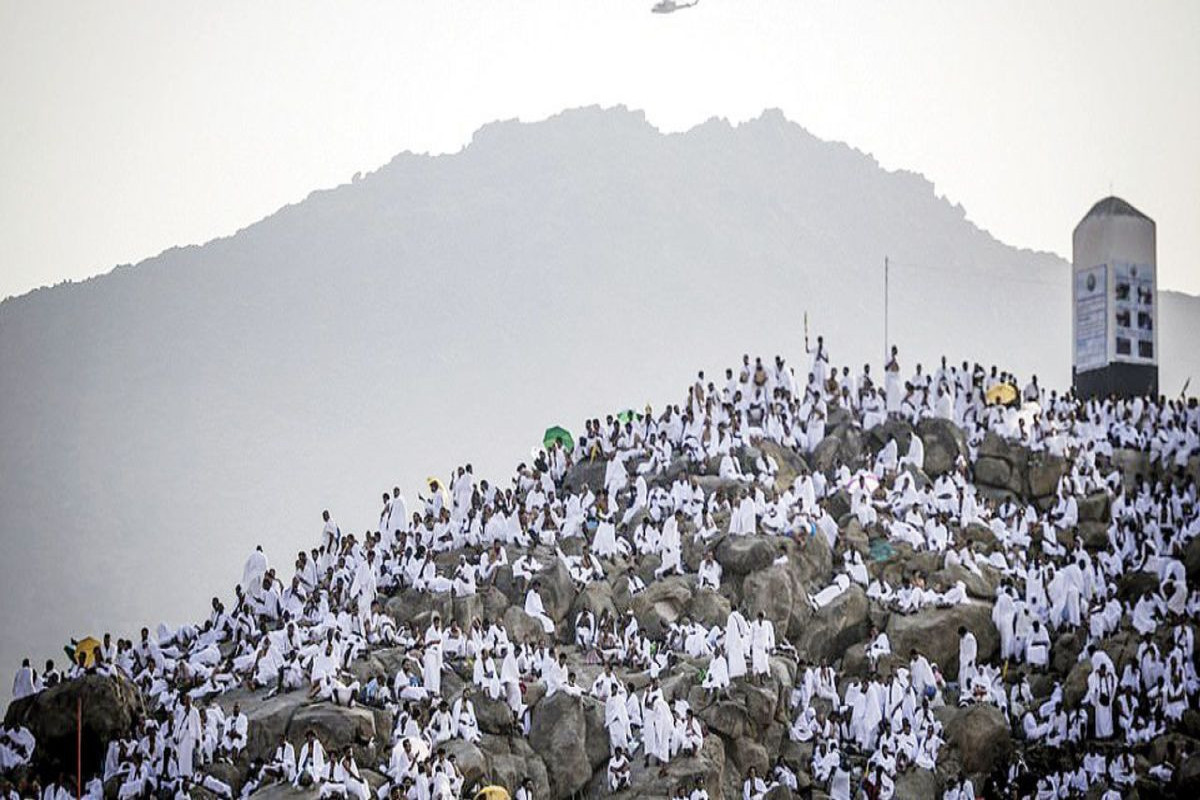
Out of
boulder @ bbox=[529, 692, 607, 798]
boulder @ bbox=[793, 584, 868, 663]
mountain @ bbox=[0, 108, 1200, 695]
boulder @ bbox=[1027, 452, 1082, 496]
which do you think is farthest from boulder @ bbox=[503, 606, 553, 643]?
mountain @ bbox=[0, 108, 1200, 695]

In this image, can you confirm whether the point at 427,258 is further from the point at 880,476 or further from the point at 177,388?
the point at 880,476

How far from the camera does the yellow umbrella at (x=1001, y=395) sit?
46.2m

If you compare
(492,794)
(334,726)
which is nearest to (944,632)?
(492,794)

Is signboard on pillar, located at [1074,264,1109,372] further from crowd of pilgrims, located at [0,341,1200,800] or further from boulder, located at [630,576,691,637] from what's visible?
boulder, located at [630,576,691,637]

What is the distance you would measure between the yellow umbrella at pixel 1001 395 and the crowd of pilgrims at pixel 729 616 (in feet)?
1.26

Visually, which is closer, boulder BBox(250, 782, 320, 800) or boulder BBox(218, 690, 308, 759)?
boulder BBox(250, 782, 320, 800)

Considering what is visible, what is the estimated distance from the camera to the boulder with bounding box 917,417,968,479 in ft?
147

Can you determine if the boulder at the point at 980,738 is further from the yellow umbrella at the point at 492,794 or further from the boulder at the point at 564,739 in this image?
the yellow umbrella at the point at 492,794

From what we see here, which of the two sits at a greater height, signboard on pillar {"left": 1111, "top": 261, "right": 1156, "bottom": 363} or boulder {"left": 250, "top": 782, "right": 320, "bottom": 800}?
signboard on pillar {"left": 1111, "top": 261, "right": 1156, "bottom": 363}

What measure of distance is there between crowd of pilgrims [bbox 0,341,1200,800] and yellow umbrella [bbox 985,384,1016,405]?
1.26 feet

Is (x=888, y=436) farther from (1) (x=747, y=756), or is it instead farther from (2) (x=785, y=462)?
(1) (x=747, y=756)

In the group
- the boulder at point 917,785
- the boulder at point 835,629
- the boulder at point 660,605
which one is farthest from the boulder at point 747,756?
the boulder at point 660,605

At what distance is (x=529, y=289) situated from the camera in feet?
426

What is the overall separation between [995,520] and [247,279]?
10027cm
